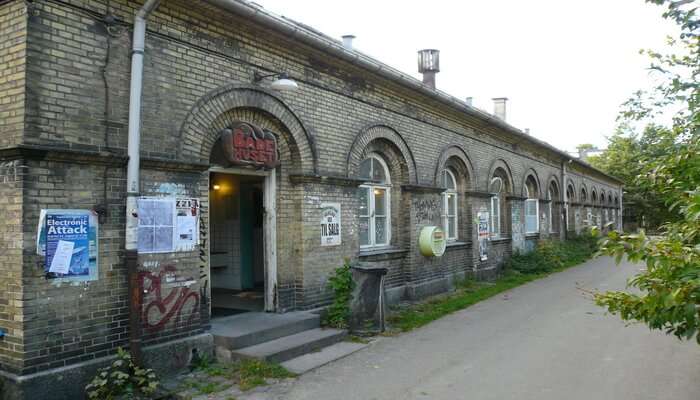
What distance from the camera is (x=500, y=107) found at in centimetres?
2536

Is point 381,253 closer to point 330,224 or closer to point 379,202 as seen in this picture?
point 379,202

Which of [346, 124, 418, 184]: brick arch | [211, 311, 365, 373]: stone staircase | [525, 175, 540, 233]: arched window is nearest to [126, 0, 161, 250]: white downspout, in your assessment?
[211, 311, 365, 373]: stone staircase

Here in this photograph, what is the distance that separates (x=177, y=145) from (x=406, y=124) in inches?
253

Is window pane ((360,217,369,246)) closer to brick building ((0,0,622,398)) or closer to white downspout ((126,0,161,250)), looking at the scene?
brick building ((0,0,622,398))

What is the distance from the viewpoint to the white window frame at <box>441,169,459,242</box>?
13.9 metres

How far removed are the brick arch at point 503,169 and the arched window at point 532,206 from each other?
260 centimetres

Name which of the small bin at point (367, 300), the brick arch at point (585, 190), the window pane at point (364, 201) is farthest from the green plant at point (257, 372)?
the brick arch at point (585, 190)

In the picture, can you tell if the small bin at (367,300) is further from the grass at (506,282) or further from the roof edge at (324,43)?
the roof edge at (324,43)

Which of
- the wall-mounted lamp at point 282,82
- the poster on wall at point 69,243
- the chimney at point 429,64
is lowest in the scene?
the poster on wall at point 69,243

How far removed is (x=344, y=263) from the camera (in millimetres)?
9359

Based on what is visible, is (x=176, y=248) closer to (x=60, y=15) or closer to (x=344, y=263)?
(x=60, y=15)

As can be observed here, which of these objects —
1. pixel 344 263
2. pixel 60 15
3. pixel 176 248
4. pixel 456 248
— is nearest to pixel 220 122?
pixel 176 248

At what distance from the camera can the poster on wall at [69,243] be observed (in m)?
5.37

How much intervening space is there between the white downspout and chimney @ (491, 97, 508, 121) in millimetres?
21340
